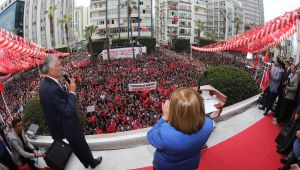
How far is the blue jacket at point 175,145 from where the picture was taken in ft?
6.40

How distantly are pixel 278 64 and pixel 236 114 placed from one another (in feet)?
4.73

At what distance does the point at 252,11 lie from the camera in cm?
14462

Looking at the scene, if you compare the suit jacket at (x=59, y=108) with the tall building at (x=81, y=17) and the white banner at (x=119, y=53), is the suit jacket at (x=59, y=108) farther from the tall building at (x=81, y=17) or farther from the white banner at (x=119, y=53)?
the tall building at (x=81, y=17)

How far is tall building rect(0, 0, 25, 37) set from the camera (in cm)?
6738

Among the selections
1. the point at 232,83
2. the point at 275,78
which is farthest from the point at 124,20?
the point at 275,78

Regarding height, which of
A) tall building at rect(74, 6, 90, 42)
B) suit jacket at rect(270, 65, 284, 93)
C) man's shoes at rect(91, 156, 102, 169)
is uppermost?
tall building at rect(74, 6, 90, 42)

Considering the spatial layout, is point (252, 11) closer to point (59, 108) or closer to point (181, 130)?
point (59, 108)

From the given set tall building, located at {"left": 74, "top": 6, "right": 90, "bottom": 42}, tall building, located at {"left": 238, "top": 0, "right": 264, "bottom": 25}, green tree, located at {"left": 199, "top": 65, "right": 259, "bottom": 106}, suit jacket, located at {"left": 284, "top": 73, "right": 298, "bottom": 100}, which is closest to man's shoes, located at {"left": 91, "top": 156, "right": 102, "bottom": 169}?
suit jacket, located at {"left": 284, "top": 73, "right": 298, "bottom": 100}

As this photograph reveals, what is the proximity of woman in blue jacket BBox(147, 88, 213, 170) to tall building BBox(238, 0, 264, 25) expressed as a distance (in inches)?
5861

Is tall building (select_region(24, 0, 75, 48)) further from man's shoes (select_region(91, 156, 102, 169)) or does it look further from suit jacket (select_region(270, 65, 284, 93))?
man's shoes (select_region(91, 156, 102, 169))

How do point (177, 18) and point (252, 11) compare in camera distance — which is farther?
point (252, 11)

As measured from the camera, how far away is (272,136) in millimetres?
4641

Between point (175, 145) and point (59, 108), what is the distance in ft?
4.83

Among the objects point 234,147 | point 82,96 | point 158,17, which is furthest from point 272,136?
point 158,17
